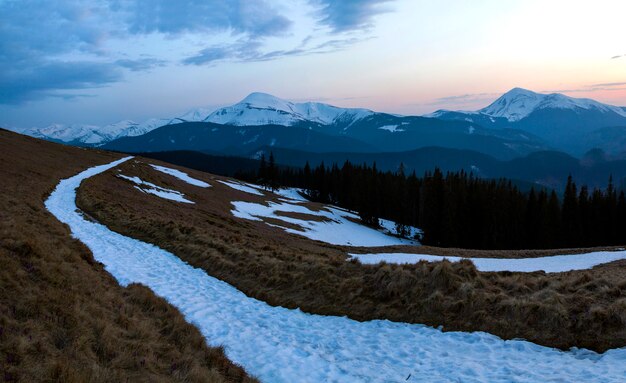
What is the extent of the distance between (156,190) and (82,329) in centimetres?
4744

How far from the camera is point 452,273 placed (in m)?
12.7

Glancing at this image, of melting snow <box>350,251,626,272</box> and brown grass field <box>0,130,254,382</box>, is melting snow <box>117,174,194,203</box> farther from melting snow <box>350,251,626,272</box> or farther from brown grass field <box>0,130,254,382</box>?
brown grass field <box>0,130,254,382</box>

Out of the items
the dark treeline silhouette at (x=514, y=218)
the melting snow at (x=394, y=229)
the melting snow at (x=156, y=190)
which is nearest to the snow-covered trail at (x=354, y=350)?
the melting snow at (x=156, y=190)

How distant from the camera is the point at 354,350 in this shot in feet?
32.8

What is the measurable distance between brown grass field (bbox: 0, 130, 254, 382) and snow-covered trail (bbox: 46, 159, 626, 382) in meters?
1.16


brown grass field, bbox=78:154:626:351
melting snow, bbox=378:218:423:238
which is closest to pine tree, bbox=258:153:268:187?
melting snow, bbox=378:218:423:238

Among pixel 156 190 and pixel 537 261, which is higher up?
pixel 156 190

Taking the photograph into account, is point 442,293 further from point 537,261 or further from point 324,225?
point 324,225

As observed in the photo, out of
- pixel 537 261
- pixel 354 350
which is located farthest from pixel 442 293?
pixel 537 261

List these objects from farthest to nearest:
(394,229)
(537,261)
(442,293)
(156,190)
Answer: (394,229)
(156,190)
(537,261)
(442,293)

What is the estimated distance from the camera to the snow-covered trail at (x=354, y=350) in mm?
8320

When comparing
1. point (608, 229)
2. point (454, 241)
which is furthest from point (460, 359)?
point (608, 229)

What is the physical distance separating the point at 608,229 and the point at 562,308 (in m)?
78.5

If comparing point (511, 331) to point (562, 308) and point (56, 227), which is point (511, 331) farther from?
point (56, 227)
